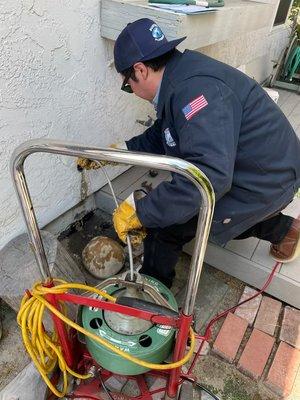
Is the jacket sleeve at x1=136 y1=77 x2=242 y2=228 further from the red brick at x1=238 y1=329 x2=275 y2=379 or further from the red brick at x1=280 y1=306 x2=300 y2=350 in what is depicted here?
the red brick at x1=280 y1=306 x2=300 y2=350

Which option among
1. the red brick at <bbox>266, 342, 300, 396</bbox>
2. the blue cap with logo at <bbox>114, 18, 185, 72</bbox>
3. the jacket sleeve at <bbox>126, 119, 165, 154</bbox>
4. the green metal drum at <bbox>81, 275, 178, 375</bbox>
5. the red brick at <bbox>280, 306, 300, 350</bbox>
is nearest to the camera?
the green metal drum at <bbox>81, 275, 178, 375</bbox>

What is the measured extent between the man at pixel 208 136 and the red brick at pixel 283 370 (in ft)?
2.65

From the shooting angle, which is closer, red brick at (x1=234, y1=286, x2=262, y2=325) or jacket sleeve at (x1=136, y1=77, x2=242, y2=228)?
jacket sleeve at (x1=136, y1=77, x2=242, y2=228)

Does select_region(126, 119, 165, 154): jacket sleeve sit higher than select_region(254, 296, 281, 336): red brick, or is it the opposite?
select_region(126, 119, 165, 154): jacket sleeve

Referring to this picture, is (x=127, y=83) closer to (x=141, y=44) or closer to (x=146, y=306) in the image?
(x=141, y=44)

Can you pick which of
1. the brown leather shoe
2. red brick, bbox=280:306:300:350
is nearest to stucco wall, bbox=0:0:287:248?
the brown leather shoe

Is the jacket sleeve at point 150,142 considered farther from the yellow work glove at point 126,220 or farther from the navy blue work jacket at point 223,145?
the yellow work glove at point 126,220

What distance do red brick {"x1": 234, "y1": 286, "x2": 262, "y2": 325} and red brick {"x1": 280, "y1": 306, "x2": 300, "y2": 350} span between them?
0.19 m

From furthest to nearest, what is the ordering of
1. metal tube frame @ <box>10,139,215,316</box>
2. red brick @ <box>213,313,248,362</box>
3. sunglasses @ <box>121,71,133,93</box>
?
red brick @ <box>213,313,248,362</box> → sunglasses @ <box>121,71,133,93</box> → metal tube frame @ <box>10,139,215,316</box>

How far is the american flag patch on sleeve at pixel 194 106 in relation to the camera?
142cm

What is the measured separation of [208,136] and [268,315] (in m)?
1.50

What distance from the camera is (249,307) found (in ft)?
7.59

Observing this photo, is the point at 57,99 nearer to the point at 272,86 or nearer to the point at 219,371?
the point at 219,371

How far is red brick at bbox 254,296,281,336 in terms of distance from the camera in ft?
7.18
